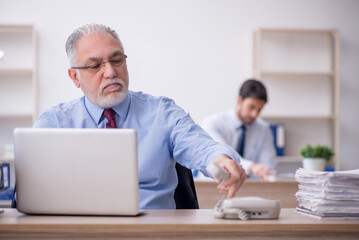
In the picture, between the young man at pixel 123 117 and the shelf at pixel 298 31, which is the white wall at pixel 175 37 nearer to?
the shelf at pixel 298 31

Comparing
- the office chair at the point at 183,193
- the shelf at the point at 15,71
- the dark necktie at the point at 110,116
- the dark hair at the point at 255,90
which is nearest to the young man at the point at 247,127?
the dark hair at the point at 255,90

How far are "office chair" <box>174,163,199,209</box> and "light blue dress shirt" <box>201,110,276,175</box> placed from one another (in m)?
2.19

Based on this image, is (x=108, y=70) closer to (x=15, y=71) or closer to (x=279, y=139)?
(x=15, y=71)

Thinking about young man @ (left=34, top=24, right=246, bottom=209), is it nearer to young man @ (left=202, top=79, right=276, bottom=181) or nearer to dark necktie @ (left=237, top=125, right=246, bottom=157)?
young man @ (left=202, top=79, right=276, bottom=181)

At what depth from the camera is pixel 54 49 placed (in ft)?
17.4

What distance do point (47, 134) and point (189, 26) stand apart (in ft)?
13.6

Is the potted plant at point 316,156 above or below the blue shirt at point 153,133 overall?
below

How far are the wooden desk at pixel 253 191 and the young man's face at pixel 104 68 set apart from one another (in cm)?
151

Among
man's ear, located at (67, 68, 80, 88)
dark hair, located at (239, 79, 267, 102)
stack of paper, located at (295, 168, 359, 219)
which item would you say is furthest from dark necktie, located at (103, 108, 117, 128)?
dark hair, located at (239, 79, 267, 102)

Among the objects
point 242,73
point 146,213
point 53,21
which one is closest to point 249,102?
point 242,73

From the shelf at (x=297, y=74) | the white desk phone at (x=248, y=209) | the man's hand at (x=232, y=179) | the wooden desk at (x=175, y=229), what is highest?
the shelf at (x=297, y=74)

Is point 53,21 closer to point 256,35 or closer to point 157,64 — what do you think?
point 157,64

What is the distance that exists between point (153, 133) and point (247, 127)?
2.49 meters

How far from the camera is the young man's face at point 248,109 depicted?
422 cm
